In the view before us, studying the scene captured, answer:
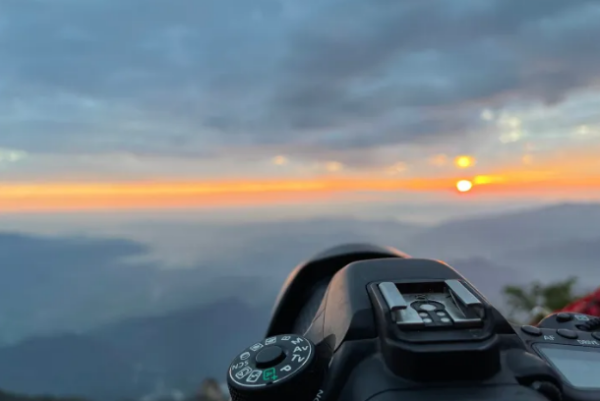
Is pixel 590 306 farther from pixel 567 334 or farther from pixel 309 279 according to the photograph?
pixel 309 279

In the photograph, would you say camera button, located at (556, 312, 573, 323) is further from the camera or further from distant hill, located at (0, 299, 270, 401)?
distant hill, located at (0, 299, 270, 401)

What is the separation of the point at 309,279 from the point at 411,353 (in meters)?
0.47

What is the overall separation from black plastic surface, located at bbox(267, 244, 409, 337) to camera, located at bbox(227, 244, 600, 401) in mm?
222

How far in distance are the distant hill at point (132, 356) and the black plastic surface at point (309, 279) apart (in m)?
0.06

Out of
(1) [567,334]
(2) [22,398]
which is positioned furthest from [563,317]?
(2) [22,398]

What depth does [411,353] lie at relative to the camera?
52 centimetres

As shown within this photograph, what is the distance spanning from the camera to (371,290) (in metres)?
0.64

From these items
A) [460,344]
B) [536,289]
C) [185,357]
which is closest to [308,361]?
[460,344]

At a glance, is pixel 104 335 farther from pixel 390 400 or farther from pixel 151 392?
pixel 390 400

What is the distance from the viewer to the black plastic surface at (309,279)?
3.08 feet

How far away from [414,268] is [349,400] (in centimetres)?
24

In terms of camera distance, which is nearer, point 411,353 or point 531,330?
point 411,353

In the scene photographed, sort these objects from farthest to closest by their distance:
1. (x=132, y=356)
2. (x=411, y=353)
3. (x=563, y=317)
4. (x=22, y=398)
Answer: (x=132, y=356) → (x=22, y=398) → (x=563, y=317) → (x=411, y=353)

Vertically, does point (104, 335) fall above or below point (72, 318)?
below
